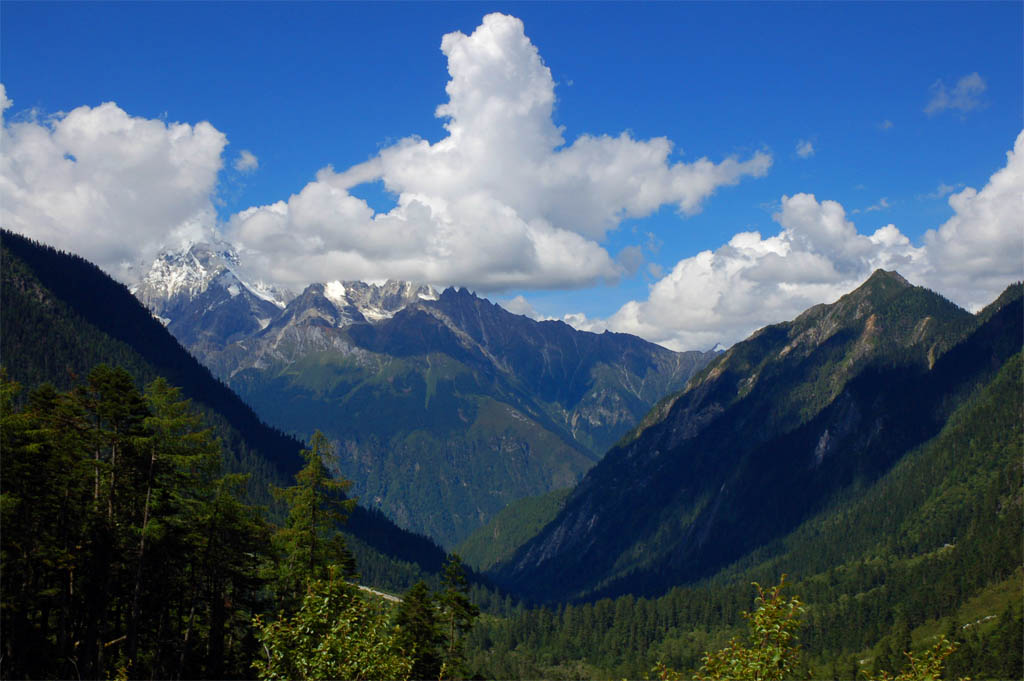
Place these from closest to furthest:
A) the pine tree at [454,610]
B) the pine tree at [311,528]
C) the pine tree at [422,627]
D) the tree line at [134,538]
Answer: the tree line at [134,538] < the pine tree at [311,528] < the pine tree at [422,627] < the pine tree at [454,610]

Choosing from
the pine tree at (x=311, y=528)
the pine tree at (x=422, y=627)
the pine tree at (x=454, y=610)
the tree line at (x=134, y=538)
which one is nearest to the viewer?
the tree line at (x=134, y=538)

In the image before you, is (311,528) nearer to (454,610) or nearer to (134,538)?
(134,538)

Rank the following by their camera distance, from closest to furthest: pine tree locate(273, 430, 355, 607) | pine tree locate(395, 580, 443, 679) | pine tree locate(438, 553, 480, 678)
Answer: pine tree locate(273, 430, 355, 607) < pine tree locate(395, 580, 443, 679) < pine tree locate(438, 553, 480, 678)

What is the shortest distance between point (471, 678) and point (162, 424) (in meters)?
35.7

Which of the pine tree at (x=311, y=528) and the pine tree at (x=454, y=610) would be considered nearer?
the pine tree at (x=311, y=528)

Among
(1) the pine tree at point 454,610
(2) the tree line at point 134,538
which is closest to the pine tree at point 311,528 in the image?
(2) the tree line at point 134,538

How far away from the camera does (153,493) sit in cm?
4331

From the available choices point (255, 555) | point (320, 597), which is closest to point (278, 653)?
point (320, 597)

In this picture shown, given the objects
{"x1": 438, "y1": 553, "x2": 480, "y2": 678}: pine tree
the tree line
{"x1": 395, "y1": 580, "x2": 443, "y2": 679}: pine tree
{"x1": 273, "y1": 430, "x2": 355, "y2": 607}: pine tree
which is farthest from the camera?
{"x1": 438, "y1": 553, "x2": 480, "y2": 678}: pine tree

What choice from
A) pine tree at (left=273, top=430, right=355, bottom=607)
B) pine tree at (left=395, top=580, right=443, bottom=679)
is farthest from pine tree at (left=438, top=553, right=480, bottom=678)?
pine tree at (left=273, top=430, right=355, bottom=607)

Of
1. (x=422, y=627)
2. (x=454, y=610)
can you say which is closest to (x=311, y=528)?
(x=422, y=627)

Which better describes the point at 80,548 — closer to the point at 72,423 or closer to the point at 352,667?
the point at 72,423

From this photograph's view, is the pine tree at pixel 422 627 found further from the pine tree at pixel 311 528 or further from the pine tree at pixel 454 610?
the pine tree at pixel 311 528

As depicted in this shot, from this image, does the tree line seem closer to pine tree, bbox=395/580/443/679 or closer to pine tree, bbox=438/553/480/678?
pine tree, bbox=395/580/443/679
